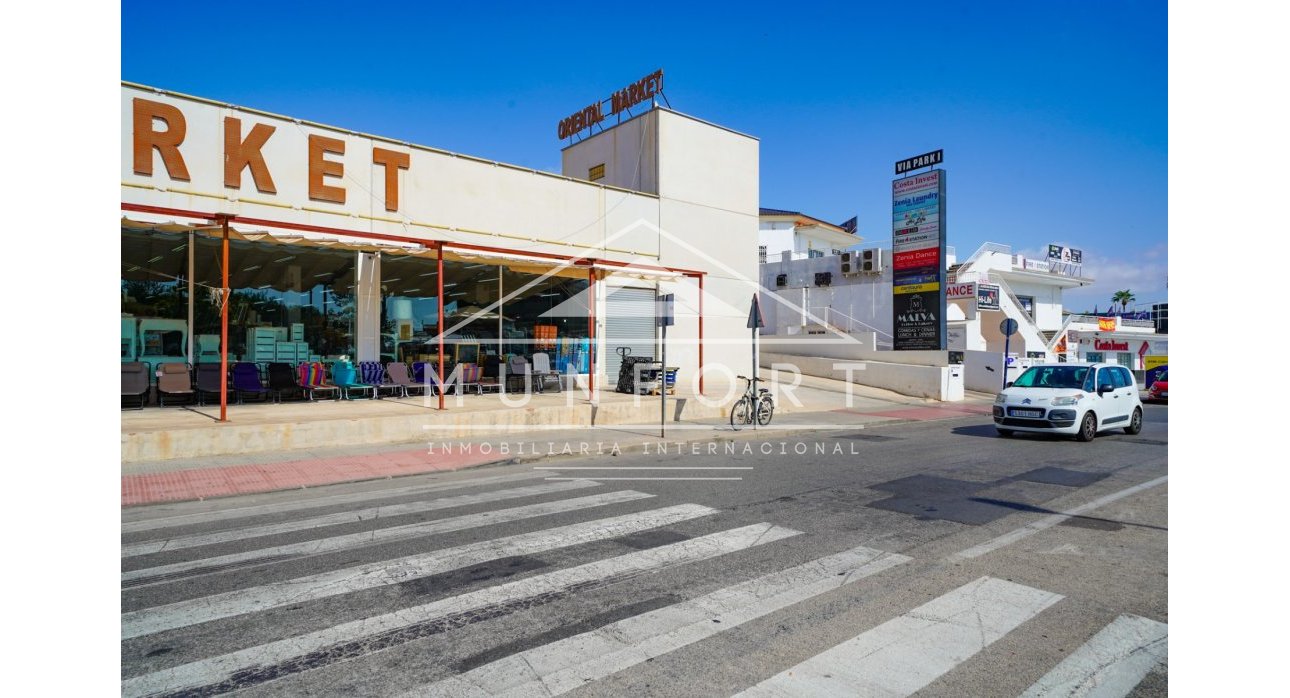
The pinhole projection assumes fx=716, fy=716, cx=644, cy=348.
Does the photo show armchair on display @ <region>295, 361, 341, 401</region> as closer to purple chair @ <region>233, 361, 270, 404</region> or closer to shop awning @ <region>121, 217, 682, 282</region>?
purple chair @ <region>233, 361, 270, 404</region>

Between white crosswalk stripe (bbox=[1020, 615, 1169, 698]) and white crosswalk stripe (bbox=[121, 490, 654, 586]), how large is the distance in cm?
497

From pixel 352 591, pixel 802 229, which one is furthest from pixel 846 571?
pixel 802 229

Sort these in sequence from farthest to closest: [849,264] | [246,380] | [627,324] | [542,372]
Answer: [849,264] < [627,324] < [542,372] < [246,380]

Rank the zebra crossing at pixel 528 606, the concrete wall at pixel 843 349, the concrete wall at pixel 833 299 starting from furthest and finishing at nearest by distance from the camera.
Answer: the concrete wall at pixel 833 299 → the concrete wall at pixel 843 349 → the zebra crossing at pixel 528 606

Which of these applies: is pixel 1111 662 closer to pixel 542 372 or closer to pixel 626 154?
pixel 542 372

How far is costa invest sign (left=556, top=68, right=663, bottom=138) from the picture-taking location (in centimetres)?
2448

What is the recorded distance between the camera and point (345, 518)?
7.56 m

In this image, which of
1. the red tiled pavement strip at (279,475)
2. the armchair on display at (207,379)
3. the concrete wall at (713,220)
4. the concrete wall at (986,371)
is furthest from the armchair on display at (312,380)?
the concrete wall at (986,371)

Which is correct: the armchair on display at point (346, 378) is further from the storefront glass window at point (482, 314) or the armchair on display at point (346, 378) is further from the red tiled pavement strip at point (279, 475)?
the red tiled pavement strip at point (279, 475)

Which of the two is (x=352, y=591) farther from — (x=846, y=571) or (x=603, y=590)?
(x=846, y=571)

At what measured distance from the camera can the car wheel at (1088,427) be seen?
14266mm

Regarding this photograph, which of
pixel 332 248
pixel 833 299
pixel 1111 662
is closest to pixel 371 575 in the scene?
pixel 1111 662

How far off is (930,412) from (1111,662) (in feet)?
61.9

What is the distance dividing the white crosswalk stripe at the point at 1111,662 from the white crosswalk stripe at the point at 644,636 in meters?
1.61
